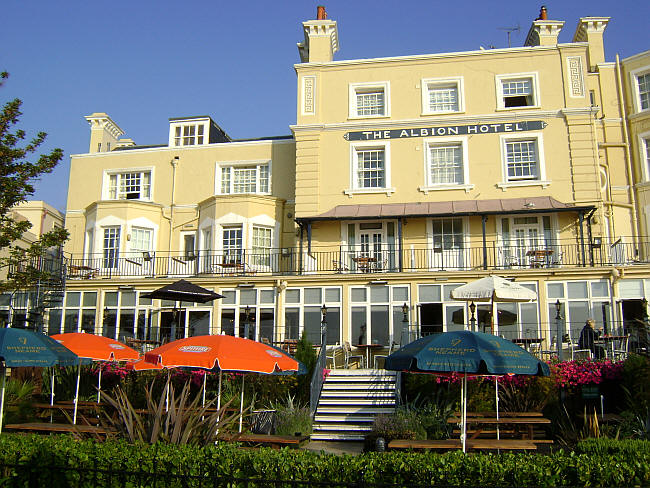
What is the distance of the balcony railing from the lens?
21844mm

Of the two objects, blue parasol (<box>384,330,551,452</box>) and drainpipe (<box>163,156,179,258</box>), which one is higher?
drainpipe (<box>163,156,179,258</box>)

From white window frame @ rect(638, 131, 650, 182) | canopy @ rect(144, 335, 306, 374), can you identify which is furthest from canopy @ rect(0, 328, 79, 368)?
white window frame @ rect(638, 131, 650, 182)

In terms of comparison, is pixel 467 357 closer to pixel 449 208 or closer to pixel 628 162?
pixel 449 208

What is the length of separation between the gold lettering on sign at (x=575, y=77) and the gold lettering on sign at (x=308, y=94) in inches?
361

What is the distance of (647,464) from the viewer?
6.82 metres

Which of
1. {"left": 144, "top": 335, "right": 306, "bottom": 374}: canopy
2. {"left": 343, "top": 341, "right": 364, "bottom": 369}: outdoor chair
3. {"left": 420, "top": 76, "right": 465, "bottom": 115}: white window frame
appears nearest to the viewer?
{"left": 144, "top": 335, "right": 306, "bottom": 374}: canopy

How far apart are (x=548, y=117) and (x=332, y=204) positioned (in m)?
8.12

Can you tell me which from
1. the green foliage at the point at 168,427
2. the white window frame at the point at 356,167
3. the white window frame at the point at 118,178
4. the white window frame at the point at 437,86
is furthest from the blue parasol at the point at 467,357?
the white window frame at the point at 118,178

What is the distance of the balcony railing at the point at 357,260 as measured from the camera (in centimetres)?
2184

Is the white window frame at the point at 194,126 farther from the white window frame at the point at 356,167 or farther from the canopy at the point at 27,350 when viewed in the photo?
the canopy at the point at 27,350

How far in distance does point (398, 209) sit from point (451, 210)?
181 cm

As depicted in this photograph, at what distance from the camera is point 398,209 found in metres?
22.9

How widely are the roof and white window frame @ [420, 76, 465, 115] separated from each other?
3477 mm

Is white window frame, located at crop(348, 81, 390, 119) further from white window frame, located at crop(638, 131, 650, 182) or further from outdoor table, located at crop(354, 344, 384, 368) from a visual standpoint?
white window frame, located at crop(638, 131, 650, 182)
